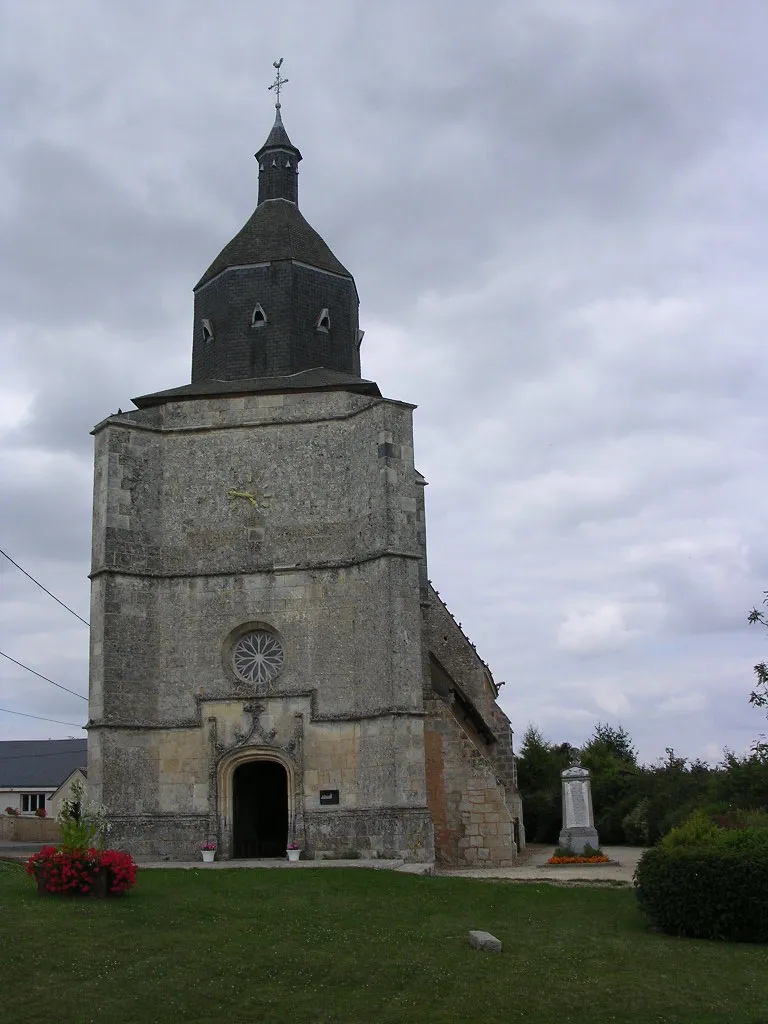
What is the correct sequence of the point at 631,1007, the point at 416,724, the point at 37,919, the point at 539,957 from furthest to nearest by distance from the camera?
the point at 416,724 → the point at 37,919 → the point at 539,957 → the point at 631,1007

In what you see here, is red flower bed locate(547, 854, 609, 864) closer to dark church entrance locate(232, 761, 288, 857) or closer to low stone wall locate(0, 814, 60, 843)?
dark church entrance locate(232, 761, 288, 857)

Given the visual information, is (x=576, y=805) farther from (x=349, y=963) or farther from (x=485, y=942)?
(x=349, y=963)

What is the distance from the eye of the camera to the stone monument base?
23906mm

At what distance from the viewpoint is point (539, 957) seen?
1141cm

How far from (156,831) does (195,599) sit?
5002mm

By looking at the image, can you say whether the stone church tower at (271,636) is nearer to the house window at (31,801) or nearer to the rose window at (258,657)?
the rose window at (258,657)

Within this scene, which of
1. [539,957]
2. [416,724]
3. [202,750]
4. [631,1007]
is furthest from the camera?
[202,750]

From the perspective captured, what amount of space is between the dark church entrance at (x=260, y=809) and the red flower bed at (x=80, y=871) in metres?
9.36

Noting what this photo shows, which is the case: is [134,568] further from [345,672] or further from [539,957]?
[539,957]

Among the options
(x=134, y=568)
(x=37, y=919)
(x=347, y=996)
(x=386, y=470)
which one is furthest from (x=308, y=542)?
(x=347, y=996)

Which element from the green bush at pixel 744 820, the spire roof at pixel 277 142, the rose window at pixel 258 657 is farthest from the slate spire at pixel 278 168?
the green bush at pixel 744 820

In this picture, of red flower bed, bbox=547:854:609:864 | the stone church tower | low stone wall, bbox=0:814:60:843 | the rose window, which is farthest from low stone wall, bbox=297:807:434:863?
low stone wall, bbox=0:814:60:843

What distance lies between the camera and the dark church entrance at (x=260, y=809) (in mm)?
24038

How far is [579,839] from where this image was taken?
2402cm
